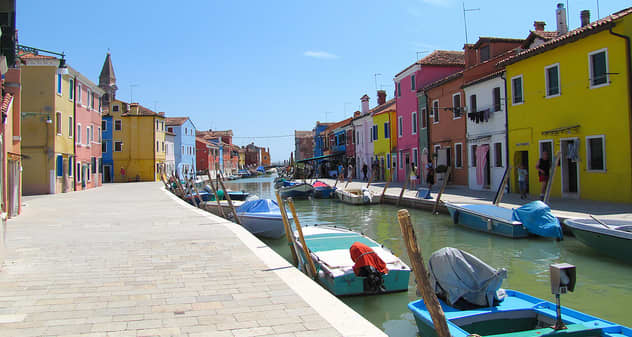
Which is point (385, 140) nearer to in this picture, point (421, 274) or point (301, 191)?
point (301, 191)

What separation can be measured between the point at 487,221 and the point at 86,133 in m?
30.9

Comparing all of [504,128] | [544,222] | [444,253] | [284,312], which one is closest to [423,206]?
[504,128]

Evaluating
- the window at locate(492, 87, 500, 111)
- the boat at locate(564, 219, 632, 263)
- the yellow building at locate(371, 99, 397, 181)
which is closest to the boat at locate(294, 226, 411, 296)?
the boat at locate(564, 219, 632, 263)

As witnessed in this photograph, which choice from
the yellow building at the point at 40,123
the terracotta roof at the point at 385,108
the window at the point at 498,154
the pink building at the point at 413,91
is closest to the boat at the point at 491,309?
the window at the point at 498,154

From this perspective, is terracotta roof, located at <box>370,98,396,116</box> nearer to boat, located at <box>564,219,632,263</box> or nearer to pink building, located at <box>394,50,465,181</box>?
pink building, located at <box>394,50,465,181</box>

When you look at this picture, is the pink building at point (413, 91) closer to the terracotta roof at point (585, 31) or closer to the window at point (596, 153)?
the terracotta roof at point (585, 31)

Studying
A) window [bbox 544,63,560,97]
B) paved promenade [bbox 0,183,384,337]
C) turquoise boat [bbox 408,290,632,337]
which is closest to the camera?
paved promenade [bbox 0,183,384,337]

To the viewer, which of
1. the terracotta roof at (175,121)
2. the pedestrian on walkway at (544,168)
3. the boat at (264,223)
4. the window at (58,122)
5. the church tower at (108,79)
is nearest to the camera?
the boat at (264,223)

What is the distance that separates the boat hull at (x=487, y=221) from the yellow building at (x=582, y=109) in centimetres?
430

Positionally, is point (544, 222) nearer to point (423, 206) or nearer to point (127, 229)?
point (423, 206)

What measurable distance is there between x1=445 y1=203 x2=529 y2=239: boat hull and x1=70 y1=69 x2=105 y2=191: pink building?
87.5 feet

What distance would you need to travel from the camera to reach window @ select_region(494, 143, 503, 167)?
21.7 m

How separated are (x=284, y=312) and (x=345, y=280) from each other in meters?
3.21

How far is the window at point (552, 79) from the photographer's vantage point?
57.6ft
